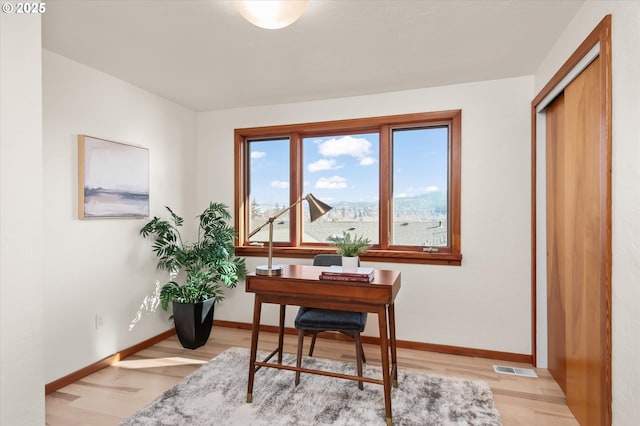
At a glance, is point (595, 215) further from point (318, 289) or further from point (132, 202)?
point (132, 202)

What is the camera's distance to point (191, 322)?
326 centimetres

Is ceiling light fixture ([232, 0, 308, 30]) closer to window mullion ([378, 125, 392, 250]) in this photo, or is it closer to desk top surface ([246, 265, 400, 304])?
desk top surface ([246, 265, 400, 304])

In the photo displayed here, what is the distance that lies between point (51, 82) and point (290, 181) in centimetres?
217

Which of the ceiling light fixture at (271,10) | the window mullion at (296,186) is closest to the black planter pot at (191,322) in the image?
the window mullion at (296,186)

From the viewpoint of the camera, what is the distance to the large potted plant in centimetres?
327

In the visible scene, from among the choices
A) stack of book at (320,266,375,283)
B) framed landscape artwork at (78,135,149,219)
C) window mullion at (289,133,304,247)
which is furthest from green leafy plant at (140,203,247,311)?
stack of book at (320,266,375,283)

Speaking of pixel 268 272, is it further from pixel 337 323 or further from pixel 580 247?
pixel 580 247

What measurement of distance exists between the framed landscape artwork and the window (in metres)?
1.03

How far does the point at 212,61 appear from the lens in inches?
107

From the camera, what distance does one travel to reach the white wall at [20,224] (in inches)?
59.4

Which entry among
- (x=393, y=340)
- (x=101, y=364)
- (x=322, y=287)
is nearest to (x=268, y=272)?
(x=322, y=287)

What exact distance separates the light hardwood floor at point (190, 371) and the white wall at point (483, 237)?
0.26 metres

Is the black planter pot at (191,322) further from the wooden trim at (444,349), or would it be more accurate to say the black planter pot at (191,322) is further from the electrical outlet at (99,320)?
the wooden trim at (444,349)

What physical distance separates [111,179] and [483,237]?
329cm
